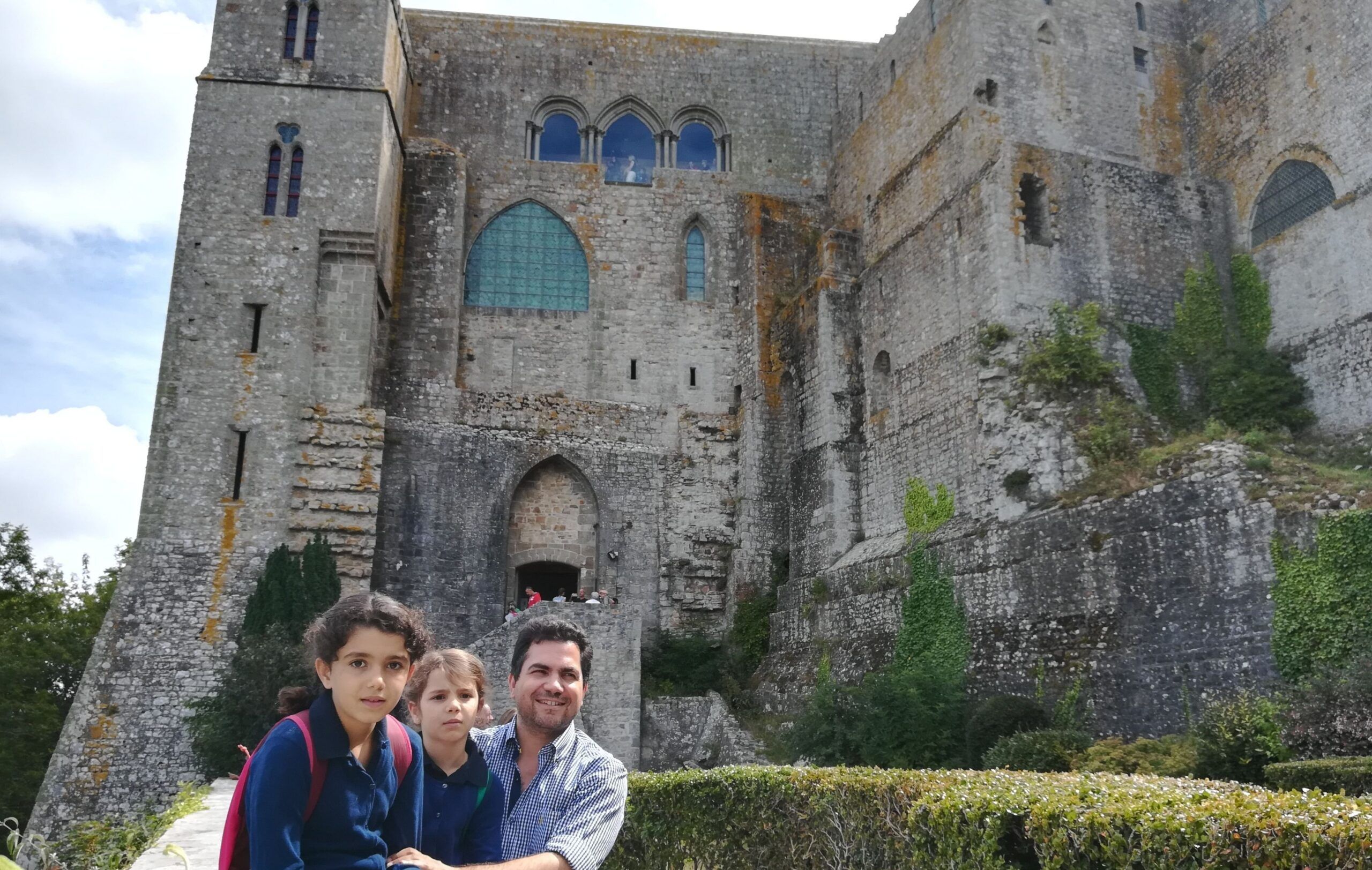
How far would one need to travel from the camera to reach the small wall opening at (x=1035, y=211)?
19.0 m

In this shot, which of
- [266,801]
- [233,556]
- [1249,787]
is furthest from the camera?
[233,556]

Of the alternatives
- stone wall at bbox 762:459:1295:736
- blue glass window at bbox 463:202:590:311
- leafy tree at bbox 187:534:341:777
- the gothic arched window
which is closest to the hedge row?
stone wall at bbox 762:459:1295:736

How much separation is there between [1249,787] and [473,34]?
81.5 feet

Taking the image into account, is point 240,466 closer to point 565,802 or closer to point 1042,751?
point 1042,751

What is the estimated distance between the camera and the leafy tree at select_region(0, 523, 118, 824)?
24188 mm

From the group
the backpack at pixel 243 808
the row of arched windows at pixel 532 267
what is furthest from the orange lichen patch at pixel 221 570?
the backpack at pixel 243 808

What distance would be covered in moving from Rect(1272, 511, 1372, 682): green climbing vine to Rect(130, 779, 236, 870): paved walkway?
33.8ft

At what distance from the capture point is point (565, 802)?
416cm

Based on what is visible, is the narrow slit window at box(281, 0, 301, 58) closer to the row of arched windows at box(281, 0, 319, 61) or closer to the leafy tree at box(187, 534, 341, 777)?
the row of arched windows at box(281, 0, 319, 61)

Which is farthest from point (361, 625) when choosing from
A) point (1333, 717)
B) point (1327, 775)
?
point (1333, 717)

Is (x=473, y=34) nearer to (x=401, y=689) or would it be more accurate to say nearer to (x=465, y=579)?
(x=465, y=579)

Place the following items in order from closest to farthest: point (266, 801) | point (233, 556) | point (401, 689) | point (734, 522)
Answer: point (266, 801) < point (401, 689) < point (233, 556) < point (734, 522)

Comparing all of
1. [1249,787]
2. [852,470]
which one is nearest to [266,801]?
[1249,787]

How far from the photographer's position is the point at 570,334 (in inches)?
1009
